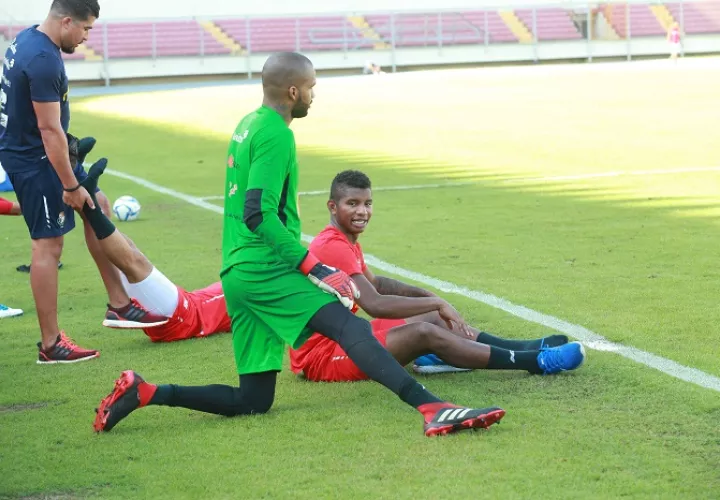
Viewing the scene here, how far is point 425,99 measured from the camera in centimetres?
Answer: 2989

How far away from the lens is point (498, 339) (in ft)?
19.0

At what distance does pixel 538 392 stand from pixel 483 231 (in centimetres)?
518

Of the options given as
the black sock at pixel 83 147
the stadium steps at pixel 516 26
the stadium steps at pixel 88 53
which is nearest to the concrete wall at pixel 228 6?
the stadium steps at pixel 516 26

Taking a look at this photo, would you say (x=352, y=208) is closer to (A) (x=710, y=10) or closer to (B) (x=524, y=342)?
(B) (x=524, y=342)

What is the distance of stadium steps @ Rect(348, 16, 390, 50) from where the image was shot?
49.9m

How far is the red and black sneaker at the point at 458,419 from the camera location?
15.1 ft

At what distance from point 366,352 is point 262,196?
72 cm

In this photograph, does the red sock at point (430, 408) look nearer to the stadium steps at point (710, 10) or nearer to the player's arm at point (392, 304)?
the player's arm at point (392, 304)

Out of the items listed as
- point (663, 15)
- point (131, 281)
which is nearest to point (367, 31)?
point (663, 15)

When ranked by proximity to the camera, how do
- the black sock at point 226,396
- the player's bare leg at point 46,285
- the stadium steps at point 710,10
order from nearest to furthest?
the black sock at point 226,396 → the player's bare leg at point 46,285 → the stadium steps at point 710,10

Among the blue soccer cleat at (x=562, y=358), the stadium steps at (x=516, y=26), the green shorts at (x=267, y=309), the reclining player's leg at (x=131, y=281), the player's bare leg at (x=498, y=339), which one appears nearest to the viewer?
the green shorts at (x=267, y=309)

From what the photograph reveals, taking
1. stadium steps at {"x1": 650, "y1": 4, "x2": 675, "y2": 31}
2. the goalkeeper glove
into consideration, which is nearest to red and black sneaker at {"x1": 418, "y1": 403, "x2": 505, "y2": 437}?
the goalkeeper glove

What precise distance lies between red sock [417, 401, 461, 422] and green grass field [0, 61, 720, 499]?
0.31ft

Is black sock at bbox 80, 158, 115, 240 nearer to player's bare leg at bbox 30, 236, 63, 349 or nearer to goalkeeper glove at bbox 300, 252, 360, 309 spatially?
player's bare leg at bbox 30, 236, 63, 349
